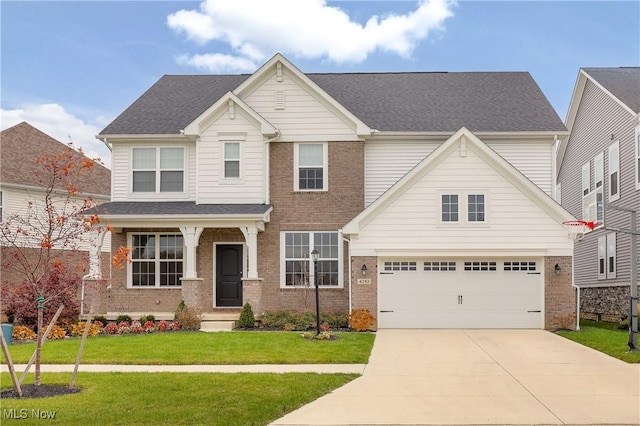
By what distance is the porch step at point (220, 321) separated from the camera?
71.6 feet

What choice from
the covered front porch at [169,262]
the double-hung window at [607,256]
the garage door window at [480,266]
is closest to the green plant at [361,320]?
the garage door window at [480,266]

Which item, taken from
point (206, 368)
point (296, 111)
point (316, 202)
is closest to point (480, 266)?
point (316, 202)

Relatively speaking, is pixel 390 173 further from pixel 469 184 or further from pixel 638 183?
pixel 638 183

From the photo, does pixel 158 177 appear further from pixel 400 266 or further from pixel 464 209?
pixel 464 209

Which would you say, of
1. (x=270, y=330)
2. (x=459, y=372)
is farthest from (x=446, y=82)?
(x=459, y=372)

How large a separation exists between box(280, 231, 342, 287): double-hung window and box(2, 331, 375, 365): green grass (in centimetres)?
408

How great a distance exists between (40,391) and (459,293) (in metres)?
13.9

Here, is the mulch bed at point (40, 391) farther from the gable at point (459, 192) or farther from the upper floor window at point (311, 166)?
the upper floor window at point (311, 166)

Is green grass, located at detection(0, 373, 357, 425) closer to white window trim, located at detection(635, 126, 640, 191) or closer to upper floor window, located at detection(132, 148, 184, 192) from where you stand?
upper floor window, located at detection(132, 148, 184, 192)

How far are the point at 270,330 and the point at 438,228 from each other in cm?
596

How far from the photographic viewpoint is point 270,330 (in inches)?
842

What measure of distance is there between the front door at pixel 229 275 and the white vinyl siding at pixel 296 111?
13.8 feet

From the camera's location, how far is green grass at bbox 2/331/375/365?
1510 cm

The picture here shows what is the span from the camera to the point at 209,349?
16.7 m
